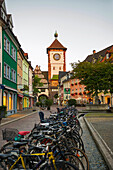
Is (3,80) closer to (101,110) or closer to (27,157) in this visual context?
(101,110)

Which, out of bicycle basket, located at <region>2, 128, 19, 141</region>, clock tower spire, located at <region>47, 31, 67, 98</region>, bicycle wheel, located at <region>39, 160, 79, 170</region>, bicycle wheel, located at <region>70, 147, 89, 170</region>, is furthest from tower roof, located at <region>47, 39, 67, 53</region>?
bicycle wheel, located at <region>39, 160, 79, 170</region>

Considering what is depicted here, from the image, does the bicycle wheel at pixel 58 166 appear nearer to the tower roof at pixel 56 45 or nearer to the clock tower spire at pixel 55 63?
the clock tower spire at pixel 55 63

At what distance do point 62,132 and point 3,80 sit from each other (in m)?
18.2

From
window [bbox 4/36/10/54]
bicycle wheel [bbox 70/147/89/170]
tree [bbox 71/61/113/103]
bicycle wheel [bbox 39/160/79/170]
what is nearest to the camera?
bicycle wheel [bbox 39/160/79/170]

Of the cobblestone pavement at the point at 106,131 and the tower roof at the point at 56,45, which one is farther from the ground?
the tower roof at the point at 56,45

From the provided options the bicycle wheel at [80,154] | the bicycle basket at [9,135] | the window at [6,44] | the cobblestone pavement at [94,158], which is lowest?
the cobblestone pavement at [94,158]

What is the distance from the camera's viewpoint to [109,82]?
2602 centimetres

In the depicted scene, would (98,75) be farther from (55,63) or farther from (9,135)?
(55,63)

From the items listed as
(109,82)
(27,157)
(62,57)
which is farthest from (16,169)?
(62,57)

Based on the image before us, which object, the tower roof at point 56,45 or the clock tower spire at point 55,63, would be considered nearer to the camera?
the clock tower spire at point 55,63

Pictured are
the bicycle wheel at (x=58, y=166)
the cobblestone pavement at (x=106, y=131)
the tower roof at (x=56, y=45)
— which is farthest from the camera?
the tower roof at (x=56, y=45)

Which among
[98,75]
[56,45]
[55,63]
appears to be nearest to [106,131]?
[98,75]

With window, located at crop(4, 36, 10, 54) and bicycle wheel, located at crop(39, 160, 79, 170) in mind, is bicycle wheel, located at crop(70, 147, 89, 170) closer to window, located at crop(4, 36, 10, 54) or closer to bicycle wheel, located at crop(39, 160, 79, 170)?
bicycle wheel, located at crop(39, 160, 79, 170)

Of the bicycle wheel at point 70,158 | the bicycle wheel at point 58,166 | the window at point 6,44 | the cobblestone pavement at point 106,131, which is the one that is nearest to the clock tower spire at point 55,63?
the window at point 6,44
